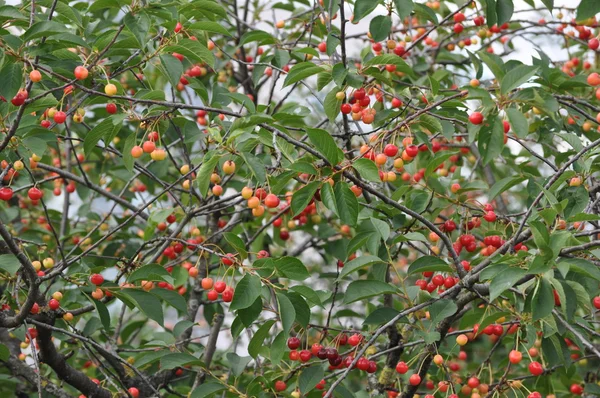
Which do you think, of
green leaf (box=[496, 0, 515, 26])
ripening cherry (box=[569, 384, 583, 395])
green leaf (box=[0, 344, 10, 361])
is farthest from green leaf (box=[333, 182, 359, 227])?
ripening cherry (box=[569, 384, 583, 395])

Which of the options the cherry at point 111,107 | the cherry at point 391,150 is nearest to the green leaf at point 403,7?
the cherry at point 391,150

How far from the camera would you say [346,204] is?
243 centimetres

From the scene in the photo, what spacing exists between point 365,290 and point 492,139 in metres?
0.70

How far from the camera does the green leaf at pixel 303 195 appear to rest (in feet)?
7.90

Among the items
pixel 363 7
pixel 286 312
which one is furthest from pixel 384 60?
pixel 286 312

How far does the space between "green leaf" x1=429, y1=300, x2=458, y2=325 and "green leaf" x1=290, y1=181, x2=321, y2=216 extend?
2.15 ft

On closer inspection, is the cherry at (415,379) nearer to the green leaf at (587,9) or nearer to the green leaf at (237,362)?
the green leaf at (237,362)

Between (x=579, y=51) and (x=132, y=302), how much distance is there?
143 inches

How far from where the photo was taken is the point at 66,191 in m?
4.55

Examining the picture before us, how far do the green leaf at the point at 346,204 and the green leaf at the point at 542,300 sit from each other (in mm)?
612

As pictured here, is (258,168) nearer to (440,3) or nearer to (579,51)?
(440,3)

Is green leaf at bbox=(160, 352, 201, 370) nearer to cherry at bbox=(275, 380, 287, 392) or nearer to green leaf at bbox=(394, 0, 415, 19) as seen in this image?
cherry at bbox=(275, 380, 287, 392)

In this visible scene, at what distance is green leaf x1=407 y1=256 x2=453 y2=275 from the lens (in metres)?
2.66

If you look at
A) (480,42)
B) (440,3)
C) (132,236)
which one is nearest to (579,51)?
(480,42)
